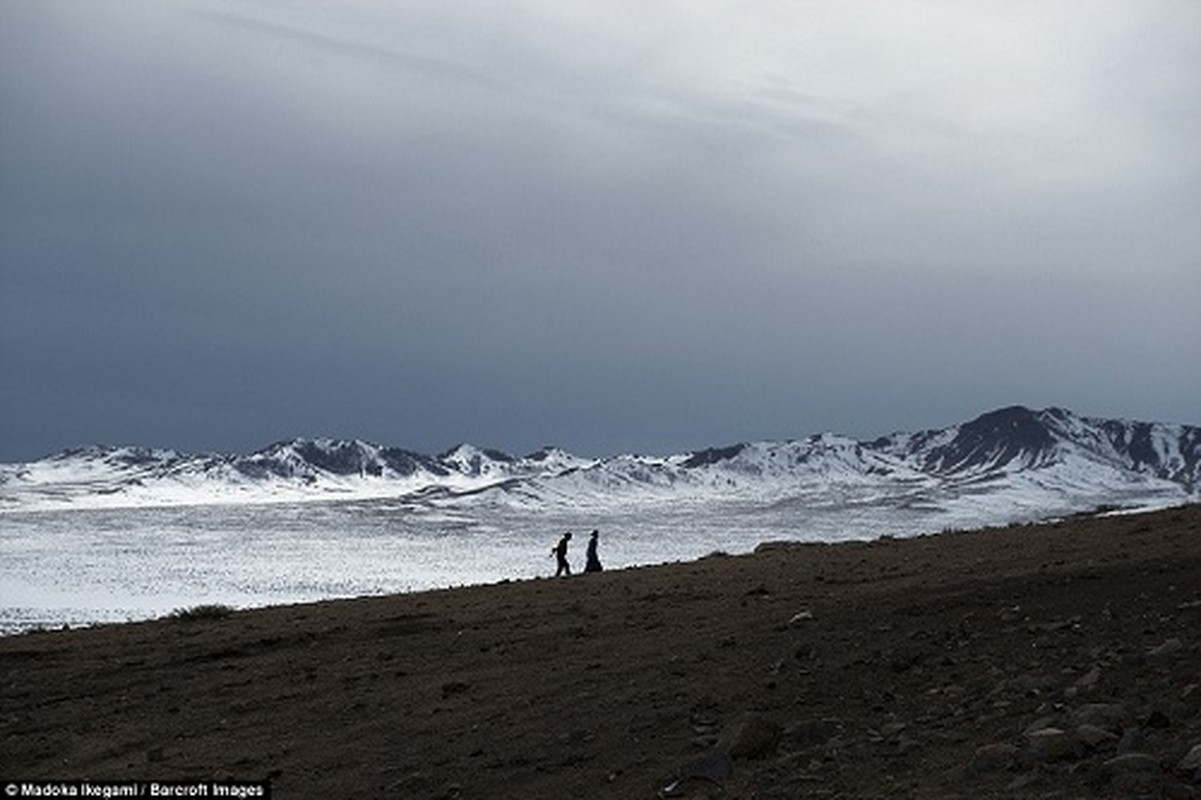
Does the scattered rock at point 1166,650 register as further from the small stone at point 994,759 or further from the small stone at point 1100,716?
the small stone at point 994,759

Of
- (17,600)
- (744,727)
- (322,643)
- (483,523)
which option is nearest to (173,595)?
(17,600)

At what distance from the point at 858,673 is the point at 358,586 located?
2979 inches

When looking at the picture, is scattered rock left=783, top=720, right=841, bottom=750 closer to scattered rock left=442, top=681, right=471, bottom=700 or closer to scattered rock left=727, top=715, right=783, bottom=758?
scattered rock left=727, top=715, right=783, bottom=758

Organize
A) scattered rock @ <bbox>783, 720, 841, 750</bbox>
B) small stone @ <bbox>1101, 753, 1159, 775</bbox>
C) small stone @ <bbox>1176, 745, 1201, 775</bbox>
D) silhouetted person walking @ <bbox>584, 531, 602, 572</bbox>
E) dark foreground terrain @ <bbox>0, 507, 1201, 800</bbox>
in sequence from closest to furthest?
small stone @ <bbox>1176, 745, 1201, 775</bbox> < small stone @ <bbox>1101, 753, 1159, 775</bbox> < dark foreground terrain @ <bbox>0, 507, 1201, 800</bbox> < scattered rock @ <bbox>783, 720, 841, 750</bbox> < silhouetted person walking @ <bbox>584, 531, 602, 572</bbox>

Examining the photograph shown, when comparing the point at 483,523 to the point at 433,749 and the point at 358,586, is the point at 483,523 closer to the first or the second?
the point at 358,586

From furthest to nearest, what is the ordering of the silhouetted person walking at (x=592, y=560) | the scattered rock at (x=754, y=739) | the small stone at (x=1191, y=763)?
1. the silhouetted person walking at (x=592, y=560)
2. the scattered rock at (x=754, y=739)
3. the small stone at (x=1191, y=763)

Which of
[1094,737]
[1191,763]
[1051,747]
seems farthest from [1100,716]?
[1191,763]

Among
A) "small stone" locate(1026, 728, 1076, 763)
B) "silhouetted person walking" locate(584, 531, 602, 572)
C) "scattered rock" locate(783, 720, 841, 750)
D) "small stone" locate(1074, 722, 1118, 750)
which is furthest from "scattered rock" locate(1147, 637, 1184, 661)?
"silhouetted person walking" locate(584, 531, 602, 572)

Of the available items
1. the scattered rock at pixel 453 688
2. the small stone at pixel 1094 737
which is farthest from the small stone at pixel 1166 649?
the scattered rock at pixel 453 688

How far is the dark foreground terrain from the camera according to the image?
9.52 metres

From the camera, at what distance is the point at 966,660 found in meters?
11.9

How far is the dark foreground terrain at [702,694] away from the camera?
952 cm

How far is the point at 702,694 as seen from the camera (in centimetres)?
1228

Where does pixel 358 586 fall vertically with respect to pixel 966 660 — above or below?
below
